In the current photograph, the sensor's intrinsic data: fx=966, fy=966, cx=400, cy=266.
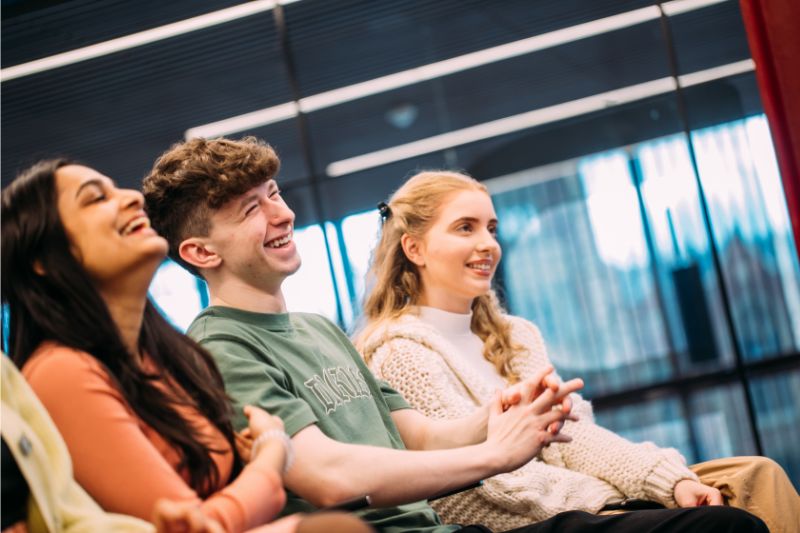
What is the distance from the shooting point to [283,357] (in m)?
1.86

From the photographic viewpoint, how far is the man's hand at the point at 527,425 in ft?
5.96

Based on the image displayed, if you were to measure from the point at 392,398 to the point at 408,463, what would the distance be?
44 cm

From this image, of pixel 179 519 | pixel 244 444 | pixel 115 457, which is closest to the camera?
pixel 179 519

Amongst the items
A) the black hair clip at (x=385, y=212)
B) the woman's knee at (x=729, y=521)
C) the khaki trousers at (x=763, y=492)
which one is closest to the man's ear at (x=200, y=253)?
the black hair clip at (x=385, y=212)

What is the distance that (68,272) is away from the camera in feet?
4.69

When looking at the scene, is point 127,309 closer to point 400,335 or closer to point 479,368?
point 400,335

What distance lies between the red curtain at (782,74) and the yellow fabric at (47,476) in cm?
210

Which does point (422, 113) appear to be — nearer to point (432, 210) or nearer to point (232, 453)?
point (432, 210)

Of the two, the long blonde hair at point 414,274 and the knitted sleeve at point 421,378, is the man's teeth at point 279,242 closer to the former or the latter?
the knitted sleeve at point 421,378

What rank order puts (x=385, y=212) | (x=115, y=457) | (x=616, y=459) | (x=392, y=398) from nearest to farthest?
(x=115, y=457)
(x=392, y=398)
(x=616, y=459)
(x=385, y=212)

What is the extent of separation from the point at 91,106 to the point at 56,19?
49cm

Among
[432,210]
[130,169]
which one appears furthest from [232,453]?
[130,169]

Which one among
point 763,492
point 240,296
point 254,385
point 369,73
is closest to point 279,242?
point 240,296

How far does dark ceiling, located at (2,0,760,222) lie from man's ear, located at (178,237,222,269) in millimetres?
3163
